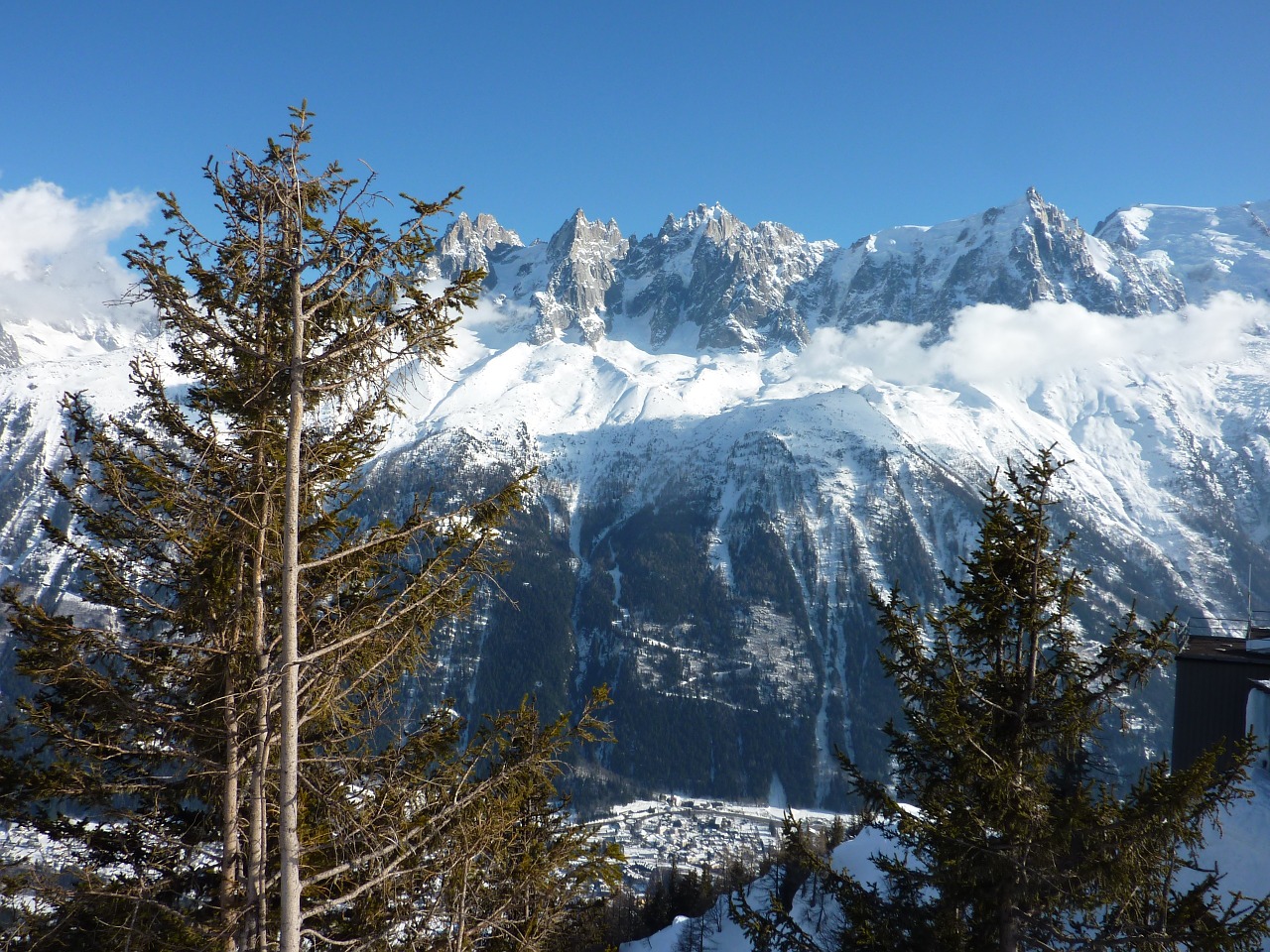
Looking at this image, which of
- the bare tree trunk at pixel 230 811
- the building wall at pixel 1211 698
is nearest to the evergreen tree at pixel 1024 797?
the bare tree trunk at pixel 230 811

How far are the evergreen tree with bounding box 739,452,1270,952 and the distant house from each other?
21.5 m

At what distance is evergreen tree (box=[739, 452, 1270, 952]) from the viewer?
830 cm

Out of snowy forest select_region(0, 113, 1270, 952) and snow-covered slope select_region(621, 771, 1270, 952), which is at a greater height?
snowy forest select_region(0, 113, 1270, 952)

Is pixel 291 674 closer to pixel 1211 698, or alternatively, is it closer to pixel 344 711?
pixel 344 711

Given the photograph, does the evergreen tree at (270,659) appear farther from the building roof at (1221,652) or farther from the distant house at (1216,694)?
the distant house at (1216,694)

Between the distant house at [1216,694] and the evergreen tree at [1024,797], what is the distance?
2148 centimetres

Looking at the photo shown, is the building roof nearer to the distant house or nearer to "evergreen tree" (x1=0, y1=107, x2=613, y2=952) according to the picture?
the distant house

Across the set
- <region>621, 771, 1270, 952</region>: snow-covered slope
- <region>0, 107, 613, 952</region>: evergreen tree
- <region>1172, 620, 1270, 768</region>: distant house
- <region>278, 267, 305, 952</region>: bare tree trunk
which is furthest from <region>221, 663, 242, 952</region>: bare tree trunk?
<region>1172, 620, 1270, 768</region>: distant house

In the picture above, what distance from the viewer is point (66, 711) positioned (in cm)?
749

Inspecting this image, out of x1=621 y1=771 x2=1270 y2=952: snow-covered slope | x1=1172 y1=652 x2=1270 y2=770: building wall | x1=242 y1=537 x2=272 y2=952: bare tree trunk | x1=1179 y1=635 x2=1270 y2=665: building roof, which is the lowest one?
x1=621 y1=771 x2=1270 y2=952: snow-covered slope

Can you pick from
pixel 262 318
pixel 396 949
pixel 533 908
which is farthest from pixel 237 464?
pixel 533 908

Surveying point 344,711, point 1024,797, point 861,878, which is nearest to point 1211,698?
point 861,878

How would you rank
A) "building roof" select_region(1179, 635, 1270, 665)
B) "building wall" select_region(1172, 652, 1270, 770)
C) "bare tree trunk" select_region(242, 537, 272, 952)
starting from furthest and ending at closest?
1. "building roof" select_region(1179, 635, 1270, 665)
2. "building wall" select_region(1172, 652, 1270, 770)
3. "bare tree trunk" select_region(242, 537, 272, 952)

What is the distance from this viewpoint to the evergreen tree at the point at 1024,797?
830 cm
